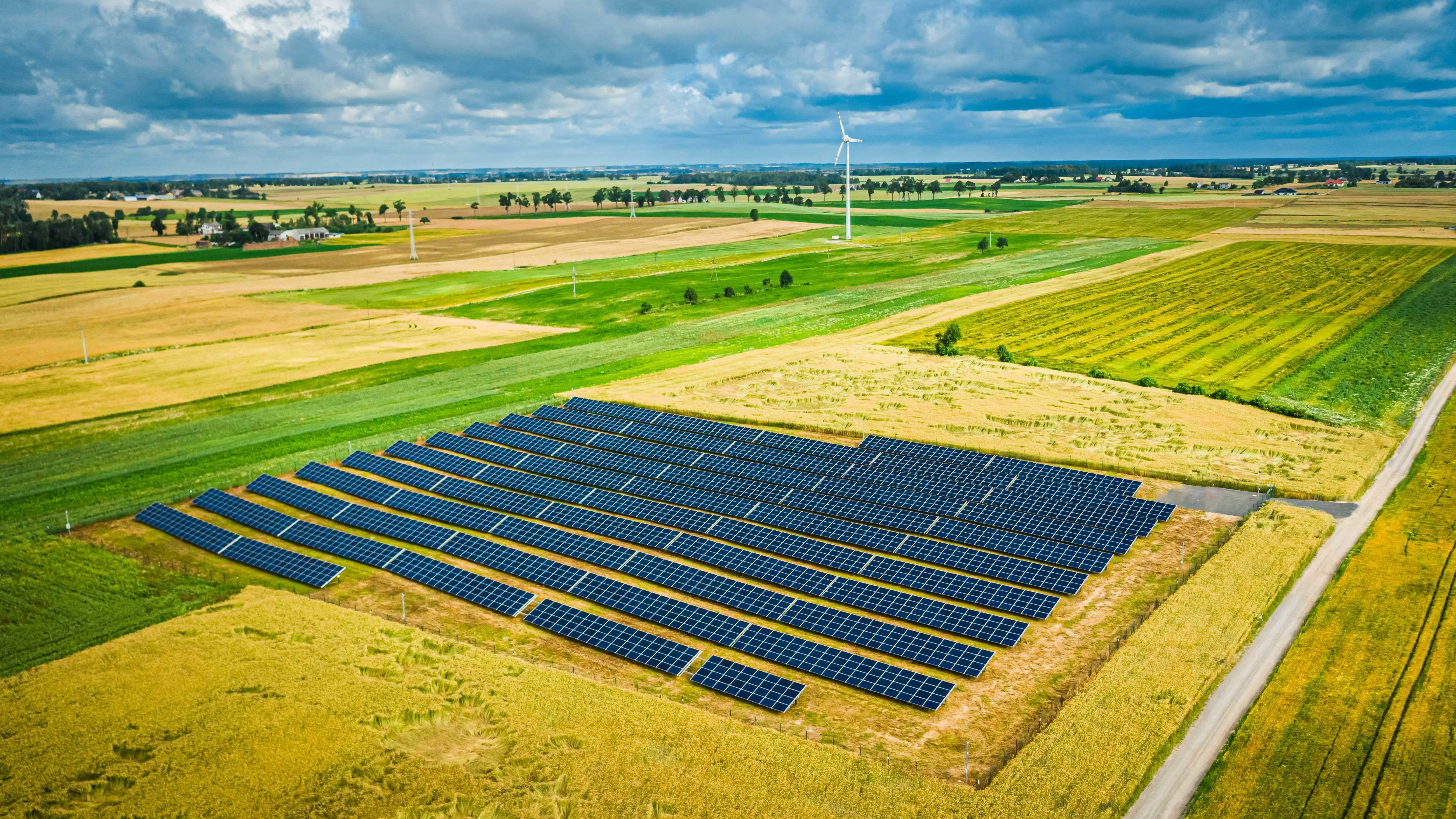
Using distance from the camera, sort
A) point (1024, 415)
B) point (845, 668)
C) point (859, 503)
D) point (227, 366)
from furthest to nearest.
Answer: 1. point (227, 366)
2. point (1024, 415)
3. point (859, 503)
4. point (845, 668)

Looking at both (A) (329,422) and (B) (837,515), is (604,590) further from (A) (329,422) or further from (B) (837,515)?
(A) (329,422)

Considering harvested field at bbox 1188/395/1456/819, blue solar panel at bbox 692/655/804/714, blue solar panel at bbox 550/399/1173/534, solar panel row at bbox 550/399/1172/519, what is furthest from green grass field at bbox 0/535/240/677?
harvested field at bbox 1188/395/1456/819

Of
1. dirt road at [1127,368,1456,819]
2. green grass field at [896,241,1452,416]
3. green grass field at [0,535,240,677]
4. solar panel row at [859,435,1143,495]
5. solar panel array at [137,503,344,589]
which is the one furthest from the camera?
green grass field at [896,241,1452,416]

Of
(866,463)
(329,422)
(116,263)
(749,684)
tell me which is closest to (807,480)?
(866,463)

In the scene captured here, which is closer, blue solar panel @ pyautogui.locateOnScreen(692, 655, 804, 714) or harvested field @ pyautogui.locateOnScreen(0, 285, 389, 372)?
blue solar panel @ pyautogui.locateOnScreen(692, 655, 804, 714)

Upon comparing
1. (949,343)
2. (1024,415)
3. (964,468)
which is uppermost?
(949,343)

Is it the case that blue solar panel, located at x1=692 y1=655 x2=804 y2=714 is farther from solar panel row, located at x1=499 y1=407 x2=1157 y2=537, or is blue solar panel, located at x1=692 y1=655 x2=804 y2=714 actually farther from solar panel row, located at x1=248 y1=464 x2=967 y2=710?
solar panel row, located at x1=499 y1=407 x2=1157 y2=537
